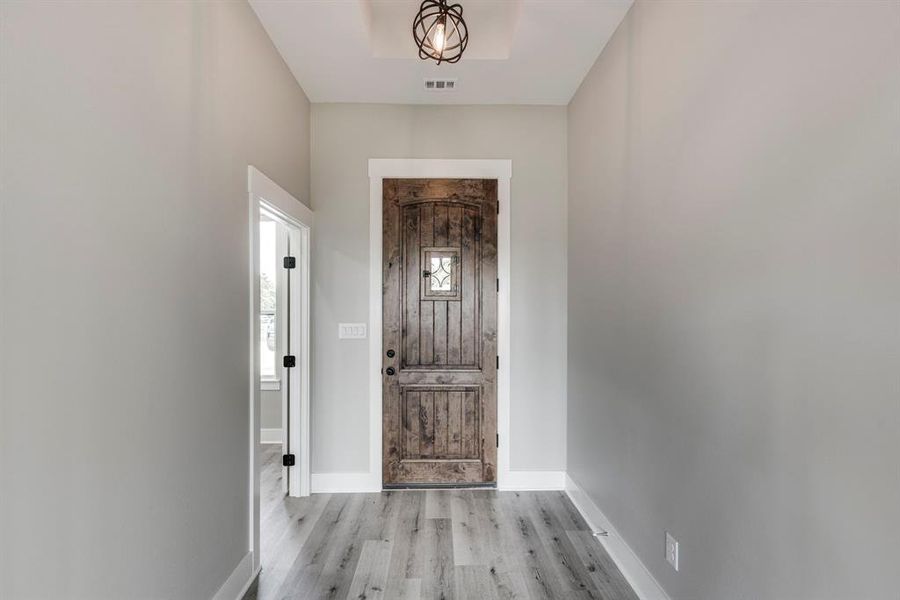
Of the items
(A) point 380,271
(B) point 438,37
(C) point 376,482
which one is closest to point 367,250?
(A) point 380,271

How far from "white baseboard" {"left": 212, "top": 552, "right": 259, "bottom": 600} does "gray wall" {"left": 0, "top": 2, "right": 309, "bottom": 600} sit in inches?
3.0

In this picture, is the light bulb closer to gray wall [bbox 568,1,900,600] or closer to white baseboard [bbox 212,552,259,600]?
gray wall [bbox 568,1,900,600]

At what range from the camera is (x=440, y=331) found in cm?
331

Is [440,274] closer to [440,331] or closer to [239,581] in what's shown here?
[440,331]

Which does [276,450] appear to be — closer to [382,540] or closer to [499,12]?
[382,540]

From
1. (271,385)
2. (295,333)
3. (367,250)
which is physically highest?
(367,250)

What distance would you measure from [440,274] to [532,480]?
1648 millimetres

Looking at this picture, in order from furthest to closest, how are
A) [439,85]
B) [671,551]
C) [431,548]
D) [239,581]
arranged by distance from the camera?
[439,85] → [431,548] → [239,581] → [671,551]

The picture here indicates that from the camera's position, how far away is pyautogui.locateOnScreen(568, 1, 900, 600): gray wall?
3.24 feet

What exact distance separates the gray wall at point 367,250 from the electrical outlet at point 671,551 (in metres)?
1.45

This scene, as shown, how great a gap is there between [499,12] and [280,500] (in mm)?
3442

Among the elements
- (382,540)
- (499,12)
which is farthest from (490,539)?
(499,12)

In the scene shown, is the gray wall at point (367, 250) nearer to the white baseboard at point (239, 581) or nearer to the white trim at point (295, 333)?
the white trim at point (295, 333)

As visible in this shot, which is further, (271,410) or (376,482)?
(271,410)
